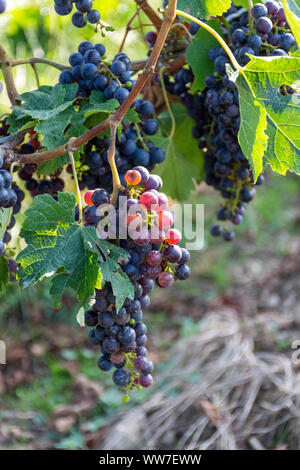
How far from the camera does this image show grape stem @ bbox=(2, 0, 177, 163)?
70 centimetres

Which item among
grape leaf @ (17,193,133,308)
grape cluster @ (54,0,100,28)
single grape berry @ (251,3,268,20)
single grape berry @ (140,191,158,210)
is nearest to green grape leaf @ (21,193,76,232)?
grape leaf @ (17,193,133,308)

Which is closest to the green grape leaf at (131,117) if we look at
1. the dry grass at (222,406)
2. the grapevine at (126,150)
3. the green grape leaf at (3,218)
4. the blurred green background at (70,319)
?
the grapevine at (126,150)

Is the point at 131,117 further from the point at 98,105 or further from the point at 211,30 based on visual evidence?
the point at 211,30

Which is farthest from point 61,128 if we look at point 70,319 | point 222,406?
point 70,319

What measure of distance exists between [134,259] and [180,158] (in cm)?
53

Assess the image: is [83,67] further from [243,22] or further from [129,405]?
[129,405]

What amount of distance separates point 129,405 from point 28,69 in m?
1.67

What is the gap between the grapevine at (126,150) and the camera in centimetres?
71

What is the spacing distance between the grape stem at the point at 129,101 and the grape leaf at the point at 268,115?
13cm

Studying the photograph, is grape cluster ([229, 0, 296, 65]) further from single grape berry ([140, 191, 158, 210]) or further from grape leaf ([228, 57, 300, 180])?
single grape berry ([140, 191, 158, 210])

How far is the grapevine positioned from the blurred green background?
0.78 m

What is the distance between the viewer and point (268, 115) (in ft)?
2.72

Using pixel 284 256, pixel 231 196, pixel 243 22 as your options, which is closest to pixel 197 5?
pixel 243 22
